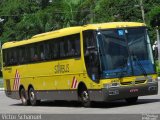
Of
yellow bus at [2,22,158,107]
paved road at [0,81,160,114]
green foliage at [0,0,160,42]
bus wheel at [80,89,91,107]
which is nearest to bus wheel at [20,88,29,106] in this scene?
yellow bus at [2,22,158,107]

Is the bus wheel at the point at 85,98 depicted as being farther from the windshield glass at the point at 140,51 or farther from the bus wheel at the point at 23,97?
the bus wheel at the point at 23,97

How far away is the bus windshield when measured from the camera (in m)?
19.9

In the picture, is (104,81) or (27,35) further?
(27,35)

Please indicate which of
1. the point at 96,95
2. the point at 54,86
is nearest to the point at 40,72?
the point at 54,86

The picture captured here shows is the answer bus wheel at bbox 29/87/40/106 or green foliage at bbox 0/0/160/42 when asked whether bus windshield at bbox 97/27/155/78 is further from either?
green foliage at bbox 0/0/160/42

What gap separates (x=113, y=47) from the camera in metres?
20.0

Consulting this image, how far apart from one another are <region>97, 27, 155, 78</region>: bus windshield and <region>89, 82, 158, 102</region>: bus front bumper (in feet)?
1.52

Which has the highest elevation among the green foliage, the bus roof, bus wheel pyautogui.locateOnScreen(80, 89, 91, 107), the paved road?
the green foliage

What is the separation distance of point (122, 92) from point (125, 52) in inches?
56.1

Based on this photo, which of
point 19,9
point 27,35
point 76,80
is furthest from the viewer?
point 19,9

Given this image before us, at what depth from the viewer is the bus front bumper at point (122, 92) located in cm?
1969

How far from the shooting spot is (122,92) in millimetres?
19844

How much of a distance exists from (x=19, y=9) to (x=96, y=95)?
67040mm

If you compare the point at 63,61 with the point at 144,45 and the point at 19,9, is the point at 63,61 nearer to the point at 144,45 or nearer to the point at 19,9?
the point at 144,45
